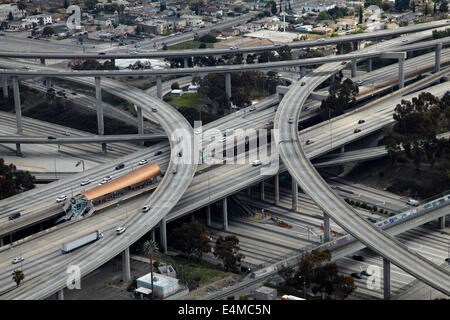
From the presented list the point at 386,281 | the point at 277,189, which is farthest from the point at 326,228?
the point at 277,189

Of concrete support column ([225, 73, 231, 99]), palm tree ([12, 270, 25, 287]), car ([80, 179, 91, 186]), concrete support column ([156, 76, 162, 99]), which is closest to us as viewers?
palm tree ([12, 270, 25, 287])

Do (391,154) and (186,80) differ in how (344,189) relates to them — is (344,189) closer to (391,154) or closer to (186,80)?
(391,154)

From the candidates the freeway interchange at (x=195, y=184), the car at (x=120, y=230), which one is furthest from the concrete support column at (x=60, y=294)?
the car at (x=120, y=230)

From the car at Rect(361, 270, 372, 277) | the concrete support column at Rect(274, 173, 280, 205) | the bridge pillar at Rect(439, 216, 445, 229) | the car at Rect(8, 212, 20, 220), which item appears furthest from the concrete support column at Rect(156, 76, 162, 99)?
the car at Rect(361, 270, 372, 277)

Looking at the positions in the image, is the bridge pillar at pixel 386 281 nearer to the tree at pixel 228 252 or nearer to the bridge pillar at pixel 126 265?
the tree at pixel 228 252

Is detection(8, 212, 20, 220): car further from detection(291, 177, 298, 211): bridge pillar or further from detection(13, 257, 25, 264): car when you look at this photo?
detection(291, 177, 298, 211): bridge pillar

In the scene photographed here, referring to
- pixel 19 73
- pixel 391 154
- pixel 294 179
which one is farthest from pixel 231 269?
pixel 19 73
